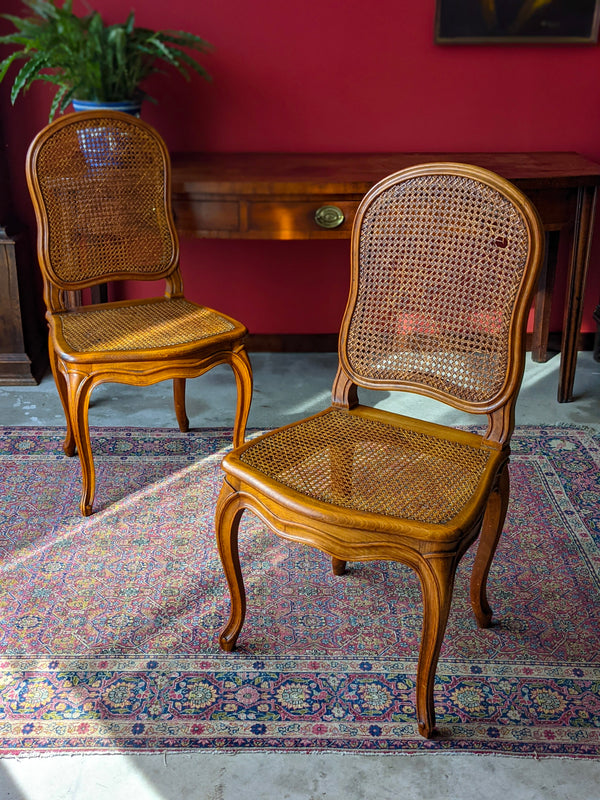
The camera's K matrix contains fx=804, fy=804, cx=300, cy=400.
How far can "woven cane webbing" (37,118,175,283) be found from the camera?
8.29 feet

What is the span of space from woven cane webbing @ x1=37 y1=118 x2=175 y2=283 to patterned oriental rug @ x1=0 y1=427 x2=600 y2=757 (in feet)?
2.34

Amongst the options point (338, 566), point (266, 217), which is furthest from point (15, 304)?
point (338, 566)

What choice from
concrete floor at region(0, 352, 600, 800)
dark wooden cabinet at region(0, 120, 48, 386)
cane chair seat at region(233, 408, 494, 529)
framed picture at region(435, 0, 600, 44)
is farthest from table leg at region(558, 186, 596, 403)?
A: dark wooden cabinet at region(0, 120, 48, 386)

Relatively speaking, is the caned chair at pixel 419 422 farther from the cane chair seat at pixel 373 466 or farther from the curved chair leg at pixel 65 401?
the curved chair leg at pixel 65 401

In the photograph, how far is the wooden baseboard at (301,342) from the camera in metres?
3.68

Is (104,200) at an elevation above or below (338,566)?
above

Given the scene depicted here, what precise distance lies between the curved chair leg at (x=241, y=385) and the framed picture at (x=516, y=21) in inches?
65.7

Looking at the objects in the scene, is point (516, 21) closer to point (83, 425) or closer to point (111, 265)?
point (111, 265)

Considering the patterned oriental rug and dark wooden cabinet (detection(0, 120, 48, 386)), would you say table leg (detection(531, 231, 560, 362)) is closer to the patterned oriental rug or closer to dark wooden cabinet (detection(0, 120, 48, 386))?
the patterned oriental rug

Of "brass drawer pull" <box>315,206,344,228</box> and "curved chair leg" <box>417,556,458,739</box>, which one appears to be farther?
"brass drawer pull" <box>315,206,344,228</box>

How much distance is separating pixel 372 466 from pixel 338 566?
524mm

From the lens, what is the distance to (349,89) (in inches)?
130

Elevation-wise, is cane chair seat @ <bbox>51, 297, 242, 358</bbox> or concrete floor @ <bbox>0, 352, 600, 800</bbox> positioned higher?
cane chair seat @ <bbox>51, 297, 242, 358</bbox>

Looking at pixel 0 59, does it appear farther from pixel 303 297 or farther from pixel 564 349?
pixel 564 349
